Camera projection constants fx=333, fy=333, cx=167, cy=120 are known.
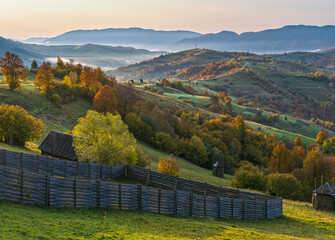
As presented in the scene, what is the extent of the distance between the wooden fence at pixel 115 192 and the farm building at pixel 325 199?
8827mm

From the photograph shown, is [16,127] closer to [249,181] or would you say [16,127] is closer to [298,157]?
[249,181]

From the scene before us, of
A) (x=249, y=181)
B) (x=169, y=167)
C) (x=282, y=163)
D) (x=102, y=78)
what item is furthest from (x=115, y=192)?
(x=102, y=78)

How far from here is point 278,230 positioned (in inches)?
1041

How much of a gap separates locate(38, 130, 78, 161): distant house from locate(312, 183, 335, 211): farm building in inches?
1158

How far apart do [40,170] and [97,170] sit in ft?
18.5

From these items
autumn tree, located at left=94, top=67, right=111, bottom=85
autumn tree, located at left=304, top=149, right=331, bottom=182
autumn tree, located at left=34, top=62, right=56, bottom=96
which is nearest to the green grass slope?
autumn tree, located at left=304, top=149, right=331, bottom=182

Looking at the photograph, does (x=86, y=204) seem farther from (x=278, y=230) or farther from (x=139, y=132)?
(x=139, y=132)

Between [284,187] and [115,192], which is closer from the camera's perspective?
[115,192]

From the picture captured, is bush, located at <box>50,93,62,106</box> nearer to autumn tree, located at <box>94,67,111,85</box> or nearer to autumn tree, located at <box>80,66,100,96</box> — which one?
autumn tree, located at <box>80,66,100,96</box>

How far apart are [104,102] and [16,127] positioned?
37887 mm

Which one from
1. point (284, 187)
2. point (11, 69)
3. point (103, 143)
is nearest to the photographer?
point (103, 143)

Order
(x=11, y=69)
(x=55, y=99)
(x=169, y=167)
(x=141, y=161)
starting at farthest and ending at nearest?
(x=11, y=69) < (x=55, y=99) < (x=141, y=161) < (x=169, y=167)

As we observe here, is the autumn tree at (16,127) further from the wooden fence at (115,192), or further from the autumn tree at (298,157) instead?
the autumn tree at (298,157)

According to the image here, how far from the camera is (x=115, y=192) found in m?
23.4
